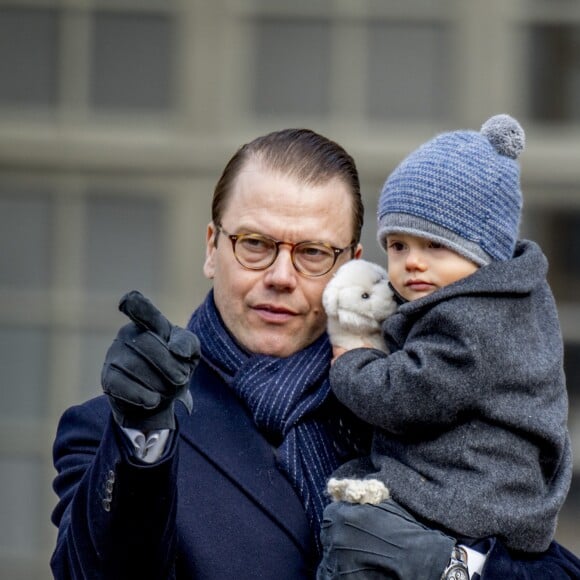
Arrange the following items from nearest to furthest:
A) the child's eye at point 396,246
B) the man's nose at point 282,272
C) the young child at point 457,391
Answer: the young child at point 457,391 < the child's eye at point 396,246 < the man's nose at point 282,272

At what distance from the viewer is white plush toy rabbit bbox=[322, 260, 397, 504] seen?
2.29 metres

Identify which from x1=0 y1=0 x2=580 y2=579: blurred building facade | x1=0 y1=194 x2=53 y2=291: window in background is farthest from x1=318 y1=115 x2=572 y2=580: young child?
x1=0 y1=194 x2=53 y2=291: window in background

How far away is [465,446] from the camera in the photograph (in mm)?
2123

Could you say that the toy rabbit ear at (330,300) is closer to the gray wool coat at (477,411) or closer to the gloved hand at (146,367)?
the gray wool coat at (477,411)

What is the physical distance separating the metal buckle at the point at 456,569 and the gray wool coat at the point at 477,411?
0.14ft

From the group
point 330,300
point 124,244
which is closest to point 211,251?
point 330,300

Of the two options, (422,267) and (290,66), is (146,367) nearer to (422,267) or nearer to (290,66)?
(422,267)

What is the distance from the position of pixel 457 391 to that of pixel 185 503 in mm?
447

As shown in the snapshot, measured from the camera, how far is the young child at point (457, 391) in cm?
211

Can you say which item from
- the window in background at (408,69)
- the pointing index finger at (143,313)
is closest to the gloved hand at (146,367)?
the pointing index finger at (143,313)

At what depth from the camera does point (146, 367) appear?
6.26ft

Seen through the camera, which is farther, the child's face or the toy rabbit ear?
the toy rabbit ear

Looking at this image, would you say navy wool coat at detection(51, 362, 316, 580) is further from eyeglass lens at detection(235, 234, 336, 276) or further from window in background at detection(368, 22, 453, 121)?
window in background at detection(368, 22, 453, 121)

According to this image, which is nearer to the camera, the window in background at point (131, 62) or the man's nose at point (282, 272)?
the man's nose at point (282, 272)
